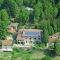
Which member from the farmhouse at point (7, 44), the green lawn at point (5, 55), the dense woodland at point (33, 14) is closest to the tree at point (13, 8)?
the dense woodland at point (33, 14)

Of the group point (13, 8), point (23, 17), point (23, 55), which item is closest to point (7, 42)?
point (23, 55)

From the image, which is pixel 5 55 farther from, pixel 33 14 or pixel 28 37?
pixel 33 14

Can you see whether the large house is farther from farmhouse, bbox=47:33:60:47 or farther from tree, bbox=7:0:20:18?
tree, bbox=7:0:20:18

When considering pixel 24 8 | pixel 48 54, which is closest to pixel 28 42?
pixel 48 54

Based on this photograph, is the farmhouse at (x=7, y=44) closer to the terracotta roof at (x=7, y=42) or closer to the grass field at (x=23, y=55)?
the terracotta roof at (x=7, y=42)

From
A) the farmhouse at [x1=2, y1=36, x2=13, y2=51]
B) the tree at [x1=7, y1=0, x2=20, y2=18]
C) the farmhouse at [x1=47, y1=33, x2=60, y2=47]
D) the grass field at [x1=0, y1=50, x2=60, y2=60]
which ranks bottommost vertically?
the grass field at [x1=0, y1=50, x2=60, y2=60]

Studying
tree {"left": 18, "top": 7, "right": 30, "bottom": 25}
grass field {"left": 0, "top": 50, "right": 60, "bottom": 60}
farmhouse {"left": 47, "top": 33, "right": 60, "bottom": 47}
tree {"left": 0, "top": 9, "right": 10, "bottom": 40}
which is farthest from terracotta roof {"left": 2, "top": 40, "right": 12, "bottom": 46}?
tree {"left": 18, "top": 7, "right": 30, "bottom": 25}
